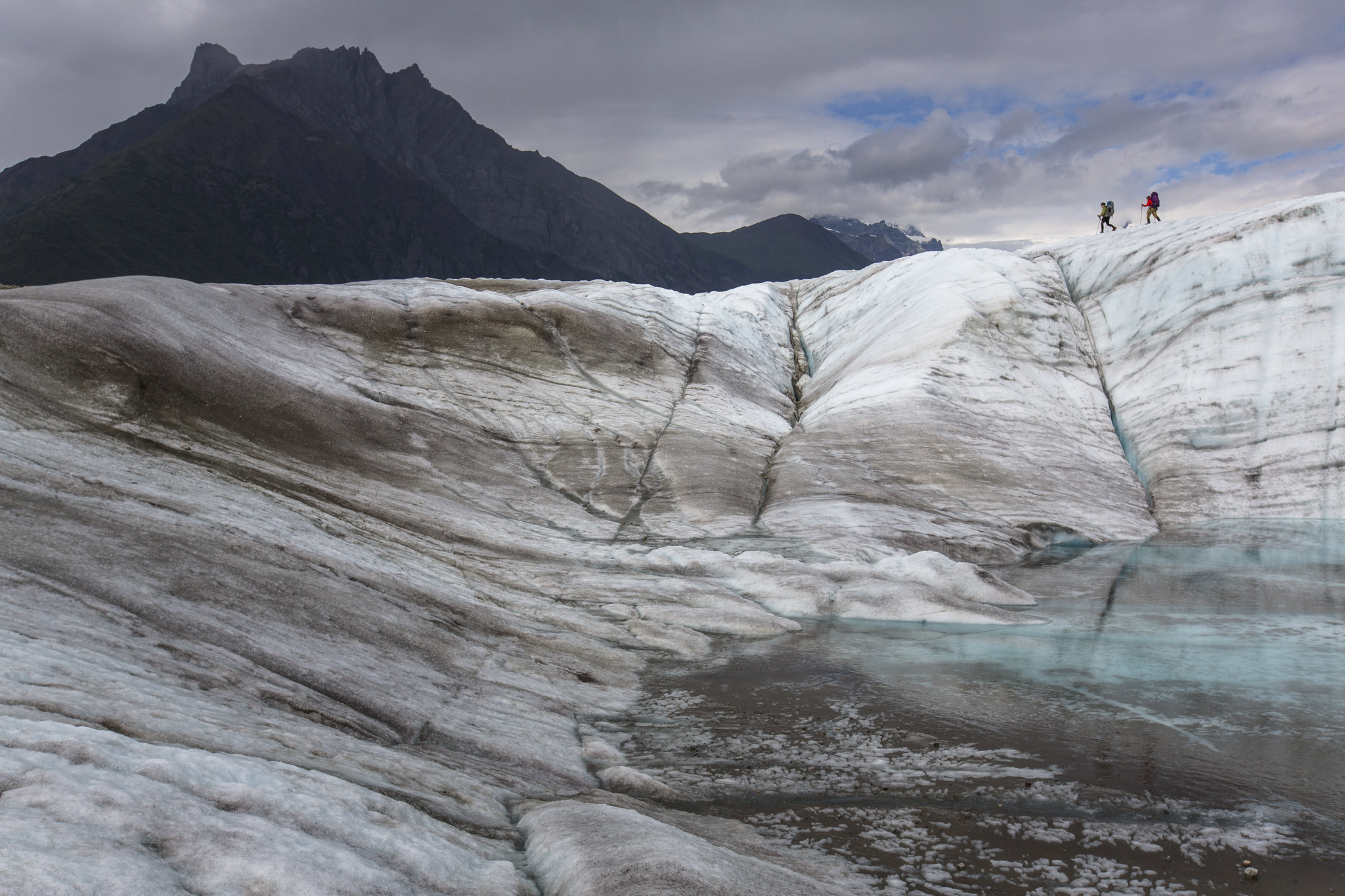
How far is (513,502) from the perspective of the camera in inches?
882

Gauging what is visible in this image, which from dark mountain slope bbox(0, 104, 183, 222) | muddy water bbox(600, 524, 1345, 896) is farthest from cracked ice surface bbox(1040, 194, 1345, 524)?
dark mountain slope bbox(0, 104, 183, 222)

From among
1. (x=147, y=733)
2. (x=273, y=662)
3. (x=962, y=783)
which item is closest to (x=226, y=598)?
(x=273, y=662)

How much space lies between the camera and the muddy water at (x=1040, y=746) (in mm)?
7426

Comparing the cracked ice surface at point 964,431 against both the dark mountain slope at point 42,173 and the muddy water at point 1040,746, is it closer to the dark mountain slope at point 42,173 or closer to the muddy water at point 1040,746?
the muddy water at point 1040,746

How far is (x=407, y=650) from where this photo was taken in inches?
460

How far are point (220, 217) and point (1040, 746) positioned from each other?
627 feet

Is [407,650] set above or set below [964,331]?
below

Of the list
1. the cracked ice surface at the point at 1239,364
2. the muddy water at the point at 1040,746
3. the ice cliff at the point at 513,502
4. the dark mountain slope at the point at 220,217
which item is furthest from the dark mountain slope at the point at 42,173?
the muddy water at the point at 1040,746

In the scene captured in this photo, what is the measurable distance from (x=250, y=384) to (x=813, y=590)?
1442 centimetres

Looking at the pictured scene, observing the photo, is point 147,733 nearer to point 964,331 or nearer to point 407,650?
point 407,650

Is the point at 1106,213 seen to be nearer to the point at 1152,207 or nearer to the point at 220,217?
the point at 1152,207

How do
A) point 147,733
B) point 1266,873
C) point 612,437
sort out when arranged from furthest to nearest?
point 612,437 < point 1266,873 < point 147,733

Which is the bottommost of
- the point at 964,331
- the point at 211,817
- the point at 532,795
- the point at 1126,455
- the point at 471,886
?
the point at 532,795

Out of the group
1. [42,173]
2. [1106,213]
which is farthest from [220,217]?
[1106,213]
